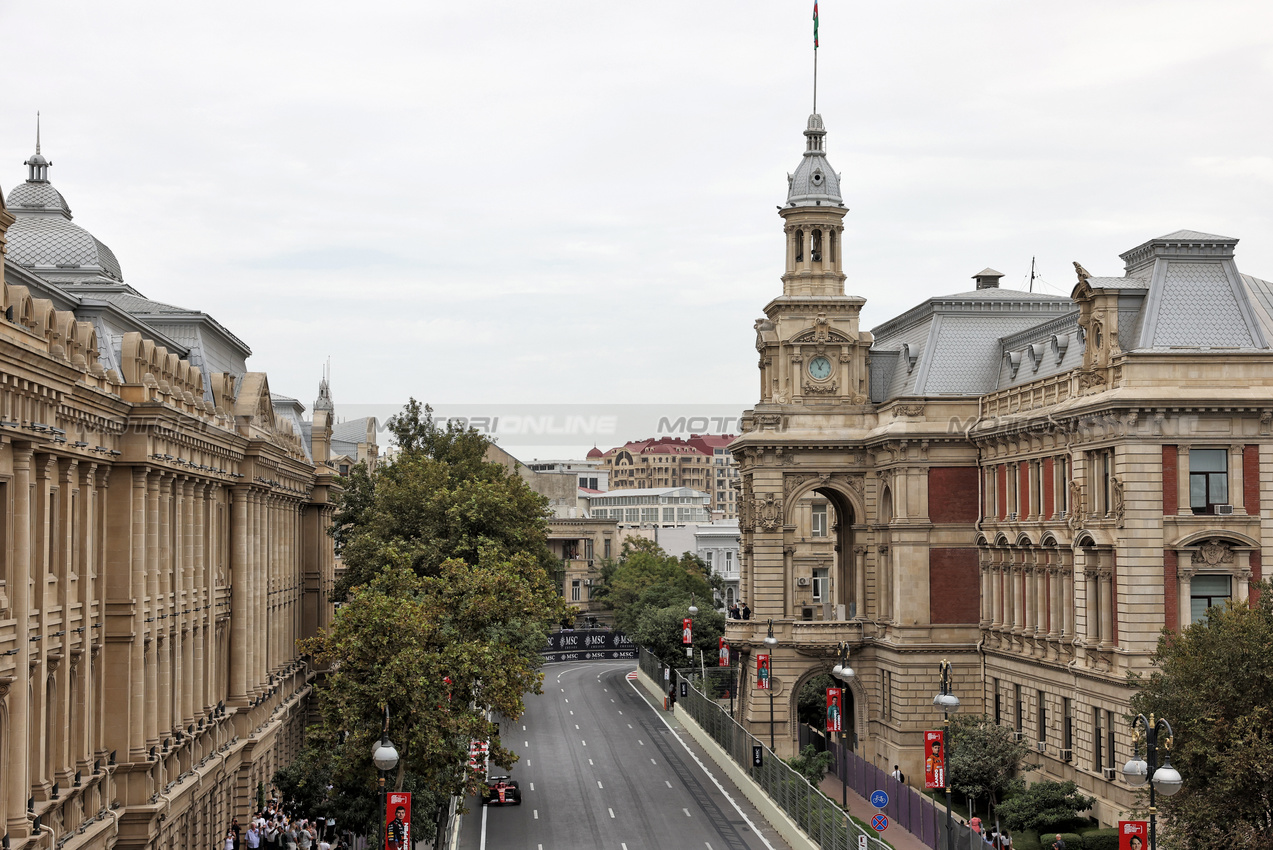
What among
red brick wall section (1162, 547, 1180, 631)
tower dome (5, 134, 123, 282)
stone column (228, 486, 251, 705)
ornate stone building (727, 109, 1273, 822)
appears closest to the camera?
tower dome (5, 134, 123, 282)

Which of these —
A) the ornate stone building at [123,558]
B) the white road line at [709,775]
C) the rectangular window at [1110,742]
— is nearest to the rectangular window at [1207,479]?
the rectangular window at [1110,742]

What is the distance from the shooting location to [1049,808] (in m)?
47.8

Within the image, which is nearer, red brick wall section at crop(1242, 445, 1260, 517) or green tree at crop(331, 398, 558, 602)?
red brick wall section at crop(1242, 445, 1260, 517)

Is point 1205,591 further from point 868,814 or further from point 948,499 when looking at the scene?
point 948,499

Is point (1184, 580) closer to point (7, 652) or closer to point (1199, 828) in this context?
point (1199, 828)

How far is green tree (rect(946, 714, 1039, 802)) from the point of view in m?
52.8

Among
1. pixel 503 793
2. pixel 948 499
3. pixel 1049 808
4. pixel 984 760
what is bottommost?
pixel 503 793

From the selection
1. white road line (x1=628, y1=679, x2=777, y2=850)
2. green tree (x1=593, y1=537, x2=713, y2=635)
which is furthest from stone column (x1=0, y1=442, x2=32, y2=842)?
green tree (x1=593, y1=537, x2=713, y2=635)

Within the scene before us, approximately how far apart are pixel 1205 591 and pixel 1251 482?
373 cm

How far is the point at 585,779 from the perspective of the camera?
64.0 meters

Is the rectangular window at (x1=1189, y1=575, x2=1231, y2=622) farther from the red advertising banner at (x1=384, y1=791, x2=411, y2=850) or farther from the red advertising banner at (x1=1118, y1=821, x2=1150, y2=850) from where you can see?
the red advertising banner at (x1=384, y1=791, x2=411, y2=850)

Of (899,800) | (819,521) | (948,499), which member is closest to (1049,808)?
(899,800)

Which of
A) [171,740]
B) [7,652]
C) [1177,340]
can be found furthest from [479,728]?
[1177,340]

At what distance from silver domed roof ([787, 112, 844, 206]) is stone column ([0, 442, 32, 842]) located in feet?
164
